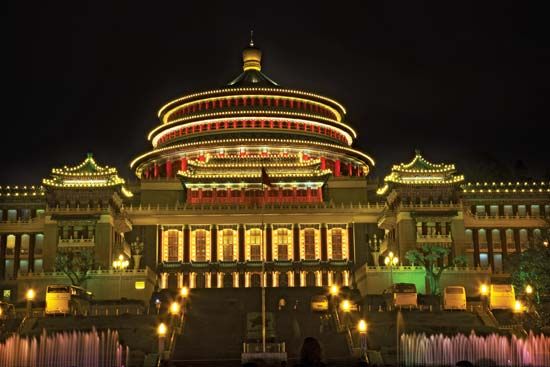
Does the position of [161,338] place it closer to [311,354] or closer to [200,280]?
[311,354]

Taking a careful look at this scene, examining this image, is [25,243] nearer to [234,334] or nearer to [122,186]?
[122,186]

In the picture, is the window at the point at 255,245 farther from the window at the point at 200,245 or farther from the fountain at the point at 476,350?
the fountain at the point at 476,350

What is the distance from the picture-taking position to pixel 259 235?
94.4 m

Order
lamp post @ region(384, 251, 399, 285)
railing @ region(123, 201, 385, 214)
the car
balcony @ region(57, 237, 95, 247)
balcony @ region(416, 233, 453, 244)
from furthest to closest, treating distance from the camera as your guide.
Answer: railing @ region(123, 201, 385, 214)
balcony @ region(416, 233, 453, 244)
balcony @ region(57, 237, 95, 247)
lamp post @ region(384, 251, 399, 285)
the car

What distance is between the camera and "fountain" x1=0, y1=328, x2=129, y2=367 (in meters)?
54.1

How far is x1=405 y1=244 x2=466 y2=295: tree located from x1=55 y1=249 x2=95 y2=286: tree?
30839mm

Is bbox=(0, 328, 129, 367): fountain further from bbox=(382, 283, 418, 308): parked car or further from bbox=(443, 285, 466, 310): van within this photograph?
bbox=(443, 285, 466, 310): van

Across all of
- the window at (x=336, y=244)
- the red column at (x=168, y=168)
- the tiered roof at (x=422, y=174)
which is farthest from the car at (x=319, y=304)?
the red column at (x=168, y=168)

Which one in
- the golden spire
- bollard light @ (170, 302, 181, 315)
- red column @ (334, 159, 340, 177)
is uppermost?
the golden spire

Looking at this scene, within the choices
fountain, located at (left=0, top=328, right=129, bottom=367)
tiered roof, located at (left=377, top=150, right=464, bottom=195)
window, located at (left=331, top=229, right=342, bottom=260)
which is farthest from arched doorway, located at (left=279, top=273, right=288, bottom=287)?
fountain, located at (left=0, top=328, right=129, bottom=367)

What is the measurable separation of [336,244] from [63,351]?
146ft

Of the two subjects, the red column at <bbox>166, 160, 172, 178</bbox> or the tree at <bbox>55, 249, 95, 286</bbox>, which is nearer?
the tree at <bbox>55, 249, 95, 286</bbox>

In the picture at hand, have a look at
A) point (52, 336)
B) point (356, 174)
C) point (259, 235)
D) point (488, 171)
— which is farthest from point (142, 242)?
point (488, 171)

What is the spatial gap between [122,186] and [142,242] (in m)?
6.44
